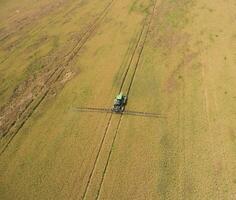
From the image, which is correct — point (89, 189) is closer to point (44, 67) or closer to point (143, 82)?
point (143, 82)

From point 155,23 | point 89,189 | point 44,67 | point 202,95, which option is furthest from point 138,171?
point 155,23

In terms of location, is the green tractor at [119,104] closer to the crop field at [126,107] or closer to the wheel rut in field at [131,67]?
the crop field at [126,107]

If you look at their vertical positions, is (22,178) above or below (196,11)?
below

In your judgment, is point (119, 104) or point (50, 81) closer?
point (119, 104)

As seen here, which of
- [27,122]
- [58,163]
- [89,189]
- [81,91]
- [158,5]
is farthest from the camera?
[158,5]

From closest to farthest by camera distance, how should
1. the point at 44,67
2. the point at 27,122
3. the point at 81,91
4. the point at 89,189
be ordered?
the point at 89,189
the point at 27,122
the point at 81,91
the point at 44,67

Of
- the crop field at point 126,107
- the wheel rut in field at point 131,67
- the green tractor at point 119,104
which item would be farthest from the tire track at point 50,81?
the green tractor at point 119,104

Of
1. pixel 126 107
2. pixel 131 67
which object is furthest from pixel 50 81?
pixel 126 107

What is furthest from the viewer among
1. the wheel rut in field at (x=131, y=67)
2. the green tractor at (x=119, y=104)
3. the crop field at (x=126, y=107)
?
the green tractor at (x=119, y=104)

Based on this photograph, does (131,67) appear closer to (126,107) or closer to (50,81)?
(126,107)
